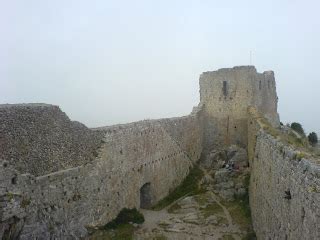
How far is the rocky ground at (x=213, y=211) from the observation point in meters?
20.6

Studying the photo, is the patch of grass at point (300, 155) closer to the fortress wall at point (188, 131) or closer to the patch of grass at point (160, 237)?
the patch of grass at point (160, 237)

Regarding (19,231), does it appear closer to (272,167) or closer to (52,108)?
(52,108)

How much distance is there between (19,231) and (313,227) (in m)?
9.35

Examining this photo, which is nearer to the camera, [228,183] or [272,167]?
[272,167]

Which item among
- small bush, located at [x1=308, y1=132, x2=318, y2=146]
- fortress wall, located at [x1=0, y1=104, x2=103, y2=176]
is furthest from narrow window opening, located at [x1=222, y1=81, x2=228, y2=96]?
fortress wall, located at [x1=0, y1=104, x2=103, y2=176]

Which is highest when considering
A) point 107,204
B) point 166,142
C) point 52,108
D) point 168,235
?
point 52,108

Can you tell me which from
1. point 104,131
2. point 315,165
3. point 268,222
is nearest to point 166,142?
point 104,131

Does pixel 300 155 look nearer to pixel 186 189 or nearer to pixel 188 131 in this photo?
pixel 186 189

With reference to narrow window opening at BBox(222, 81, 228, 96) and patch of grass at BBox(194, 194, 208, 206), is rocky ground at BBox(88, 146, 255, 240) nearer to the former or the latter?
patch of grass at BBox(194, 194, 208, 206)

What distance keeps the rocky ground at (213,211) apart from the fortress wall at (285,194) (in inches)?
91.5

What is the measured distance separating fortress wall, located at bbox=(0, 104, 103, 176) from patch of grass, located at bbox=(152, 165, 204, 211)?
6887 mm

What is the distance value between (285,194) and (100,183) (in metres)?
9.87

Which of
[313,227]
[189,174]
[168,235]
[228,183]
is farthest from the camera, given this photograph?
[189,174]

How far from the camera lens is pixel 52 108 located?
1922 centimetres
